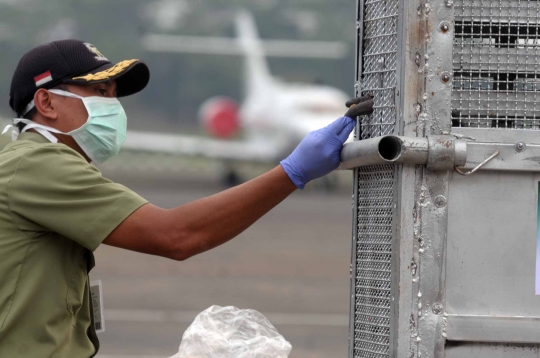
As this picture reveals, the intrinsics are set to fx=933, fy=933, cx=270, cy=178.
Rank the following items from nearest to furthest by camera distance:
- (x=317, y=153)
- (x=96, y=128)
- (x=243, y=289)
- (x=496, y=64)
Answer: (x=496, y=64), (x=317, y=153), (x=96, y=128), (x=243, y=289)

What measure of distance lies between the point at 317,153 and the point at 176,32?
67796 mm

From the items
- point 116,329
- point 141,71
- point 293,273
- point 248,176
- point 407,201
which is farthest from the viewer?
point 248,176

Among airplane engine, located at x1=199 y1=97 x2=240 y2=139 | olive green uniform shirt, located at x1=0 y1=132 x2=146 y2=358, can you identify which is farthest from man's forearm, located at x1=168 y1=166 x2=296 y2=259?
airplane engine, located at x1=199 y1=97 x2=240 y2=139

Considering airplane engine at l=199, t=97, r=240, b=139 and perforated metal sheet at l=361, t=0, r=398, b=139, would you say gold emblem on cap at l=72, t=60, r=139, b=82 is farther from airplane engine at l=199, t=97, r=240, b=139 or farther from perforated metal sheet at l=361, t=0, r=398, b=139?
airplane engine at l=199, t=97, r=240, b=139

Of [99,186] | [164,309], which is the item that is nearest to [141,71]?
[99,186]

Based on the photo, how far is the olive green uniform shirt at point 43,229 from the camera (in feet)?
8.05

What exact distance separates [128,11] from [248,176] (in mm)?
45941

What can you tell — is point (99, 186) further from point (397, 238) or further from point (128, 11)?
point (128, 11)

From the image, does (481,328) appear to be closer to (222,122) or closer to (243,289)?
(243,289)

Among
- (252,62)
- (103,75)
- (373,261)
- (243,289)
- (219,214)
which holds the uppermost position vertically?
(252,62)

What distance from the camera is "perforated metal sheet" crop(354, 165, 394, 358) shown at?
2.36m

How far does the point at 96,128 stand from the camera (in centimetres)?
283

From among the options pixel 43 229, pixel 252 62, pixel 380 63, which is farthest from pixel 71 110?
pixel 252 62

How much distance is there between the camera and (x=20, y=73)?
273cm
